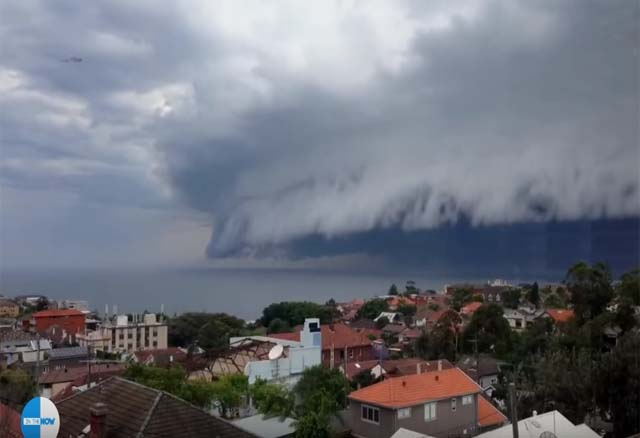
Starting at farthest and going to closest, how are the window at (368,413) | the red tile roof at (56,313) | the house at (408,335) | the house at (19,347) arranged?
the house at (408,335)
the window at (368,413)
the red tile roof at (56,313)
the house at (19,347)

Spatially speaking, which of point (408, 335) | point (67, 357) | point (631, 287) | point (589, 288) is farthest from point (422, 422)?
point (408, 335)

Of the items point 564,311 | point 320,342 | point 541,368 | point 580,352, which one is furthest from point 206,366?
point 564,311

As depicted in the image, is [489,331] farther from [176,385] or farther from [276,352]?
[176,385]

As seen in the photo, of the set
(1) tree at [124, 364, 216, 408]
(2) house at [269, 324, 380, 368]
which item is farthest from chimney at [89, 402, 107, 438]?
(1) tree at [124, 364, 216, 408]

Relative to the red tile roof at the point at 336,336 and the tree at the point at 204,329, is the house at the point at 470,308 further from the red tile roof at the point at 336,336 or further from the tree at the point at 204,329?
the tree at the point at 204,329

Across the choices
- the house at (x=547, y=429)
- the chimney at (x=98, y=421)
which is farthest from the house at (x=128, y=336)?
the house at (x=547, y=429)

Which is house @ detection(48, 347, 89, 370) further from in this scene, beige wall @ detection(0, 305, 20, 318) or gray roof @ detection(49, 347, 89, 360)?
beige wall @ detection(0, 305, 20, 318)
